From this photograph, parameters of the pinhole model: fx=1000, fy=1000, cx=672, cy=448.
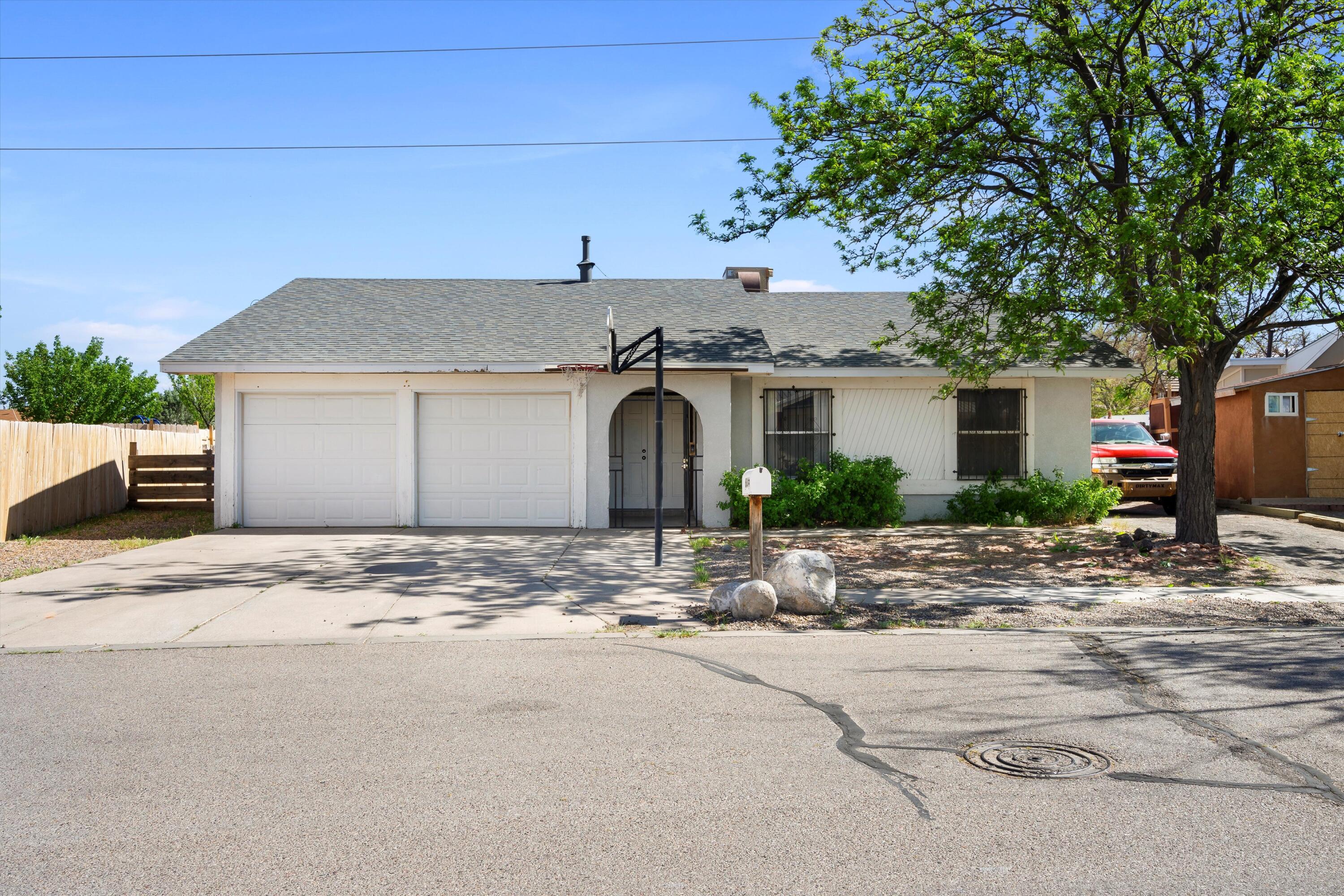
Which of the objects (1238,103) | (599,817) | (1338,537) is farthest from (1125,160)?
(599,817)

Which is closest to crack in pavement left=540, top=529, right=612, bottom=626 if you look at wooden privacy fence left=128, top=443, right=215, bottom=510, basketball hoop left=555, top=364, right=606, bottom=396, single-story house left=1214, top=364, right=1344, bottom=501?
basketball hoop left=555, top=364, right=606, bottom=396

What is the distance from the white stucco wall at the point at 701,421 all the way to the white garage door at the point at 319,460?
3.29 metres

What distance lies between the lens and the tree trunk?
12.6 meters

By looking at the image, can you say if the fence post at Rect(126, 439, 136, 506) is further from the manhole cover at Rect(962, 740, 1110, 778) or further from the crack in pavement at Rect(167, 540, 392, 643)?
the manhole cover at Rect(962, 740, 1110, 778)

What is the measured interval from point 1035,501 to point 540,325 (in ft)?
29.3

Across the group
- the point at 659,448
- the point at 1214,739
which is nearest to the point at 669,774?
the point at 1214,739

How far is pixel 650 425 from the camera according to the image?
19422mm

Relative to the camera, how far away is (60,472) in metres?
16.8

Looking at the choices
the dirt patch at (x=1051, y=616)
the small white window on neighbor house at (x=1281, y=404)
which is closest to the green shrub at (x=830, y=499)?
the dirt patch at (x=1051, y=616)

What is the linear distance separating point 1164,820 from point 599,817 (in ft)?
7.62

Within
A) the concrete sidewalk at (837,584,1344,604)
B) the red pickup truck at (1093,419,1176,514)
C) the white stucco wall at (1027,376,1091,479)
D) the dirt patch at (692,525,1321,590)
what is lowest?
the concrete sidewalk at (837,584,1344,604)

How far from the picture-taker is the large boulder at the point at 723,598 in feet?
29.0

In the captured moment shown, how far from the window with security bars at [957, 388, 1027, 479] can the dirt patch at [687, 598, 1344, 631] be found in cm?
745

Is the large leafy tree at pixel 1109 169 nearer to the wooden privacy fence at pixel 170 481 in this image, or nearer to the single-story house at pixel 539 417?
the single-story house at pixel 539 417
